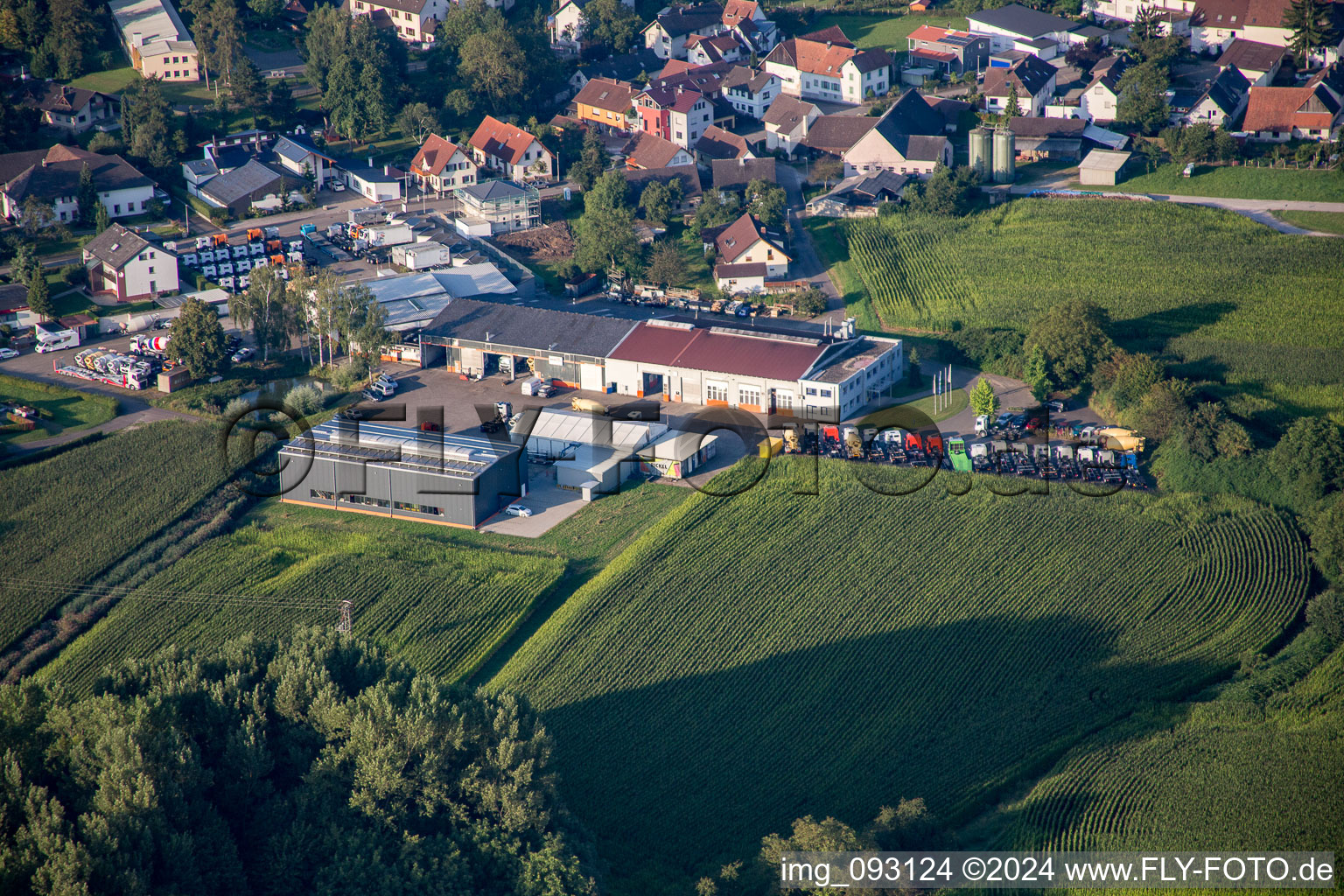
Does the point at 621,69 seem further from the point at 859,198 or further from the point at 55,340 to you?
the point at 55,340

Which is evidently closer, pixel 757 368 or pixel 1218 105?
pixel 757 368

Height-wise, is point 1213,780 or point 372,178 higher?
point 372,178

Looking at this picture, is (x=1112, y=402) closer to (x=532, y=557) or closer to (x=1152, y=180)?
(x=532, y=557)

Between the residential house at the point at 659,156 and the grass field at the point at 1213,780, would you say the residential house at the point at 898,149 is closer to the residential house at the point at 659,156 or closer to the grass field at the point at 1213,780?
the residential house at the point at 659,156

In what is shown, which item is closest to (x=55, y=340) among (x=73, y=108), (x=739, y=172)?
(x=73, y=108)

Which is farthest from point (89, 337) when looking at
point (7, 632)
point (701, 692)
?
point (701, 692)
